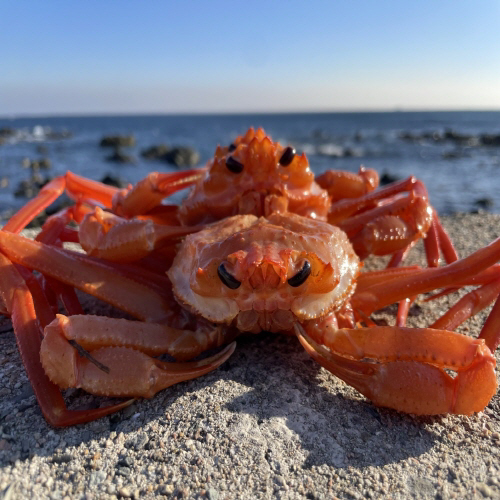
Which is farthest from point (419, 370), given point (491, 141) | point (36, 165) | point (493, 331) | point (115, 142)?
point (491, 141)

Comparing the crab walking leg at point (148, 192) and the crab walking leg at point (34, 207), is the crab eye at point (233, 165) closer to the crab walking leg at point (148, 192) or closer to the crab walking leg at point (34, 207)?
the crab walking leg at point (148, 192)

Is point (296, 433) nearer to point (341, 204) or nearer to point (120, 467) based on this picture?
point (120, 467)

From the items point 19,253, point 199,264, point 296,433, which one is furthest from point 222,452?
point 19,253

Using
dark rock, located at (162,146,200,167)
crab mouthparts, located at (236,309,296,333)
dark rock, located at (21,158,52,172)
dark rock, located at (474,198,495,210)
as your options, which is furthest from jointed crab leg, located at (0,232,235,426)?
dark rock, located at (162,146,200,167)

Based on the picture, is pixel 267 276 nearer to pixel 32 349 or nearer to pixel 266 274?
pixel 266 274

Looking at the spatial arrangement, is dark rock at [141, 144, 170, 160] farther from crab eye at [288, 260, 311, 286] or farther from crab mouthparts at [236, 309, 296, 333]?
crab eye at [288, 260, 311, 286]

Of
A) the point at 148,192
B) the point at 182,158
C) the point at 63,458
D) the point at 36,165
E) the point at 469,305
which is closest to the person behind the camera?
the point at 63,458

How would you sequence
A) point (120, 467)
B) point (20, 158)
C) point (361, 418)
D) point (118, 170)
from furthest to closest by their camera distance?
1. point (20, 158)
2. point (118, 170)
3. point (361, 418)
4. point (120, 467)
